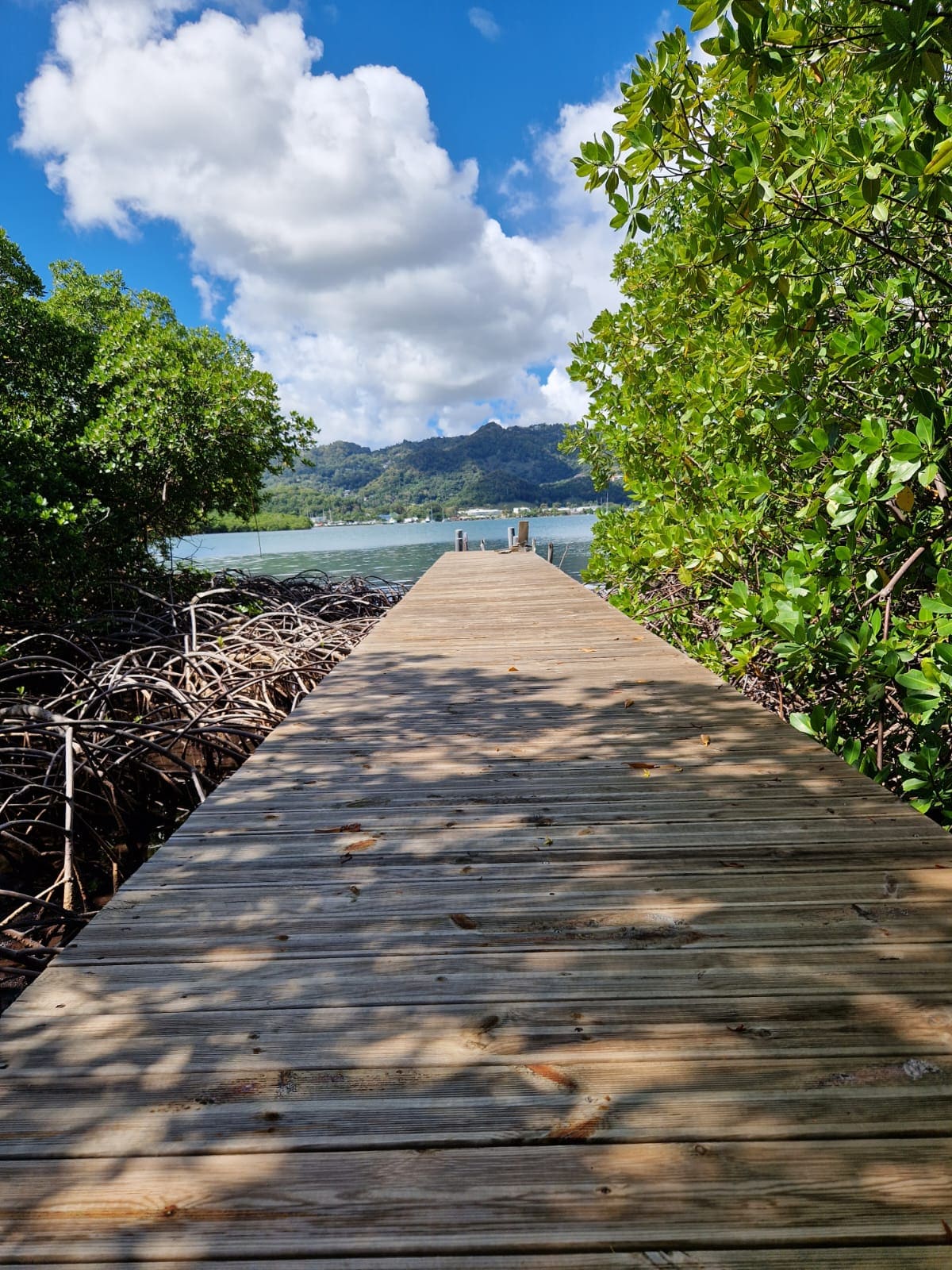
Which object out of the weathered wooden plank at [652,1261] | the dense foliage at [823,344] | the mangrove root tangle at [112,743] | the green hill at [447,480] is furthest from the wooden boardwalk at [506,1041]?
the green hill at [447,480]

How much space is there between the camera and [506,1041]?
1194 millimetres

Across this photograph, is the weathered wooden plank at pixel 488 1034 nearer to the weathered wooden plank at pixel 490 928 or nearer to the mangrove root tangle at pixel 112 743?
the weathered wooden plank at pixel 490 928

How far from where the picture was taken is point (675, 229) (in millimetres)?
6648

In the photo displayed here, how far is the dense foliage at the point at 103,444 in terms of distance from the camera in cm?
657

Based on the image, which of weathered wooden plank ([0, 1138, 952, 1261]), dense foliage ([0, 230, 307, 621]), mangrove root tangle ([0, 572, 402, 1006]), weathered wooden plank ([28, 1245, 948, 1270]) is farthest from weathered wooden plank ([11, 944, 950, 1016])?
dense foliage ([0, 230, 307, 621])

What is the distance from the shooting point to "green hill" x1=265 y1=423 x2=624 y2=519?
103 metres

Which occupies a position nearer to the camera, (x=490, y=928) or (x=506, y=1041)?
(x=506, y=1041)

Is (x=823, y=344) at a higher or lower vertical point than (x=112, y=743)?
higher

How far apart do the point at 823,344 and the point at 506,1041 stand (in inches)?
138

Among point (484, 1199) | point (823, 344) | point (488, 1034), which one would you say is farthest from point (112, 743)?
point (823, 344)

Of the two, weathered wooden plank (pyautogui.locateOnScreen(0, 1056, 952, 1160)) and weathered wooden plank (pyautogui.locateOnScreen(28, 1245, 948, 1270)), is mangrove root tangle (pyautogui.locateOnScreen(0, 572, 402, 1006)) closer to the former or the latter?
weathered wooden plank (pyautogui.locateOnScreen(0, 1056, 952, 1160))

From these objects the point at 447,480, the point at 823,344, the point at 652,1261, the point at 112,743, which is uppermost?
the point at 447,480

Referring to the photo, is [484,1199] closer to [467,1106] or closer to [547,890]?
[467,1106]

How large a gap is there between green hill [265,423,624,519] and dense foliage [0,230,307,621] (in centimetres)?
7066
